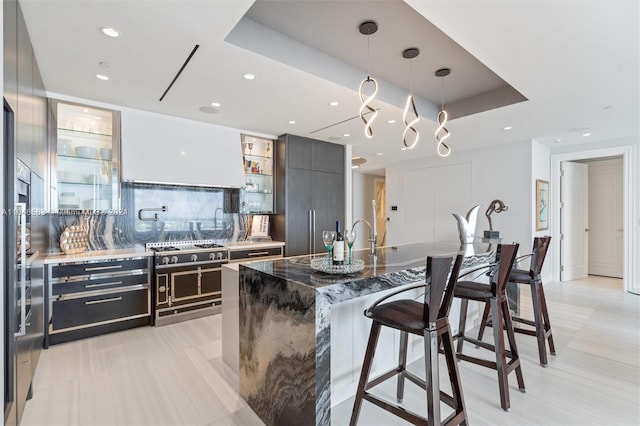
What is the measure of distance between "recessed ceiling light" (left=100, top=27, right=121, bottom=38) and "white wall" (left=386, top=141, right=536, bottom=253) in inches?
223

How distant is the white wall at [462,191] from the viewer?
5.26m

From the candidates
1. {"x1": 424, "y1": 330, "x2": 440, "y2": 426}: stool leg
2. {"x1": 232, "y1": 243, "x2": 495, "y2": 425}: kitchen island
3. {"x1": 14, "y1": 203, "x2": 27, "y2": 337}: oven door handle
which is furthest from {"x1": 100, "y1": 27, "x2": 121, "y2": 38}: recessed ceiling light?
{"x1": 424, "y1": 330, "x2": 440, "y2": 426}: stool leg

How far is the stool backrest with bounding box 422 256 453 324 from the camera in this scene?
148 centimetres

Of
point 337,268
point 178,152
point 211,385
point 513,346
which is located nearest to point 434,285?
point 337,268

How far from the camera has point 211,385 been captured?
7.63 ft

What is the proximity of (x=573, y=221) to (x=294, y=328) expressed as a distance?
6.71m

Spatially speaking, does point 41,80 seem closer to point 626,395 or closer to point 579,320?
point 626,395

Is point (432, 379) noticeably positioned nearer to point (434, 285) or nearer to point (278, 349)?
point (434, 285)

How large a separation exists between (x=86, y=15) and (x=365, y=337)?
111 inches

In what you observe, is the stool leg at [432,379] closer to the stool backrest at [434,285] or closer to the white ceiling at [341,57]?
the stool backrest at [434,285]

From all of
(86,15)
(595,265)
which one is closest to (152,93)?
(86,15)

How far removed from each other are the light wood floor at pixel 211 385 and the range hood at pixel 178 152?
181 centimetres

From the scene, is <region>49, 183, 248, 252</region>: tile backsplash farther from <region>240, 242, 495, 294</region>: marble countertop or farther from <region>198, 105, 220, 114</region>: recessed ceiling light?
<region>240, 242, 495, 294</region>: marble countertop

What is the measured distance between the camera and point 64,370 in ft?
8.23
